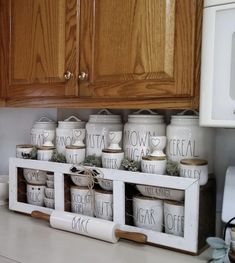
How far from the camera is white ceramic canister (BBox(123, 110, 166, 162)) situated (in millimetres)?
1215

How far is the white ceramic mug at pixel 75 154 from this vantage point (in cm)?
130

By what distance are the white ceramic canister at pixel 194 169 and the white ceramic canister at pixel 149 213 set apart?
142 millimetres

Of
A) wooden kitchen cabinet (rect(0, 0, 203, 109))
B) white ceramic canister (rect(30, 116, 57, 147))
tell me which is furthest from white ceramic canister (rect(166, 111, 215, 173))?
white ceramic canister (rect(30, 116, 57, 147))

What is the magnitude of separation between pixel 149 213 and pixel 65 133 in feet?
1.69

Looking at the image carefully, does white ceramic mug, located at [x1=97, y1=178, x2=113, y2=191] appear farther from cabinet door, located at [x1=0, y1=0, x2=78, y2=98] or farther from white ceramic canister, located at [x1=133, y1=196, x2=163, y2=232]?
cabinet door, located at [x1=0, y1=0, x2=78, y2=98]

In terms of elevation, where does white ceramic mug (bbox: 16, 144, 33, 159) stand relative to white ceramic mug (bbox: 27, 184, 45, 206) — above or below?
above

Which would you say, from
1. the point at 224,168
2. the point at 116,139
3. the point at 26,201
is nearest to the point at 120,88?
the point at 116,139

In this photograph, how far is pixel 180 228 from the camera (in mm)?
1069

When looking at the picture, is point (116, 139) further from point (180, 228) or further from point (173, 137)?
point (180, 228)

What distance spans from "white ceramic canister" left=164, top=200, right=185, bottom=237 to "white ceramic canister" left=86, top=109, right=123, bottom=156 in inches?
14.2

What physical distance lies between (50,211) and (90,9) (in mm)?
765

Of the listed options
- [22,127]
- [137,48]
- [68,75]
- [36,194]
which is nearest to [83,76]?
[68,75]

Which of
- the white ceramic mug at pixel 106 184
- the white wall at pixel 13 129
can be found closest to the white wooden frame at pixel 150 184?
the white ceramic mug at pixel 106 184

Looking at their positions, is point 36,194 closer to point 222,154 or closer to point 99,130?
point 99,130
